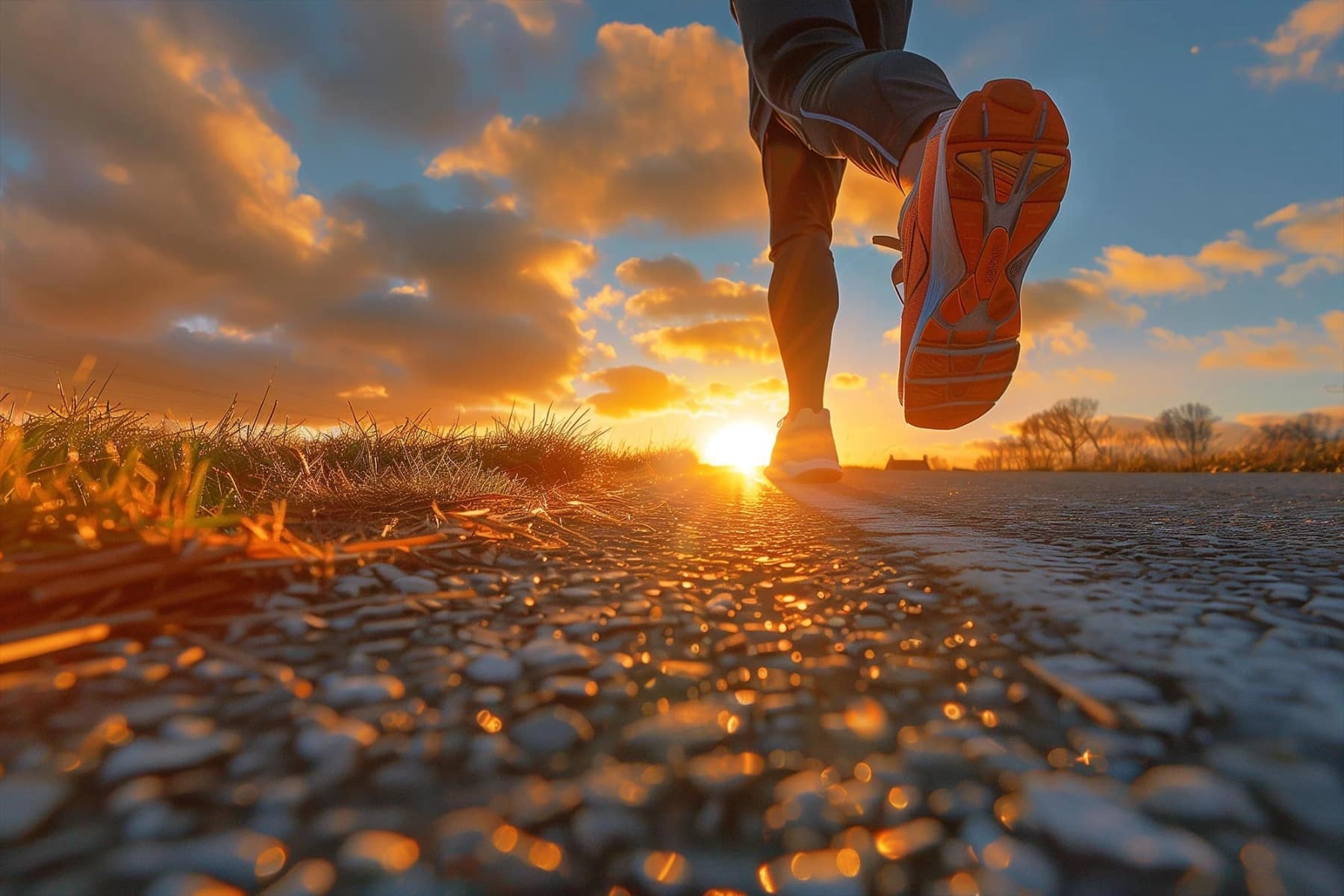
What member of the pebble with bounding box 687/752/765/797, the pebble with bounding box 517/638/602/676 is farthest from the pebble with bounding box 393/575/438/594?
the pebble with bounding box 687/752/765/797

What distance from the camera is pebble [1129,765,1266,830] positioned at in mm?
354

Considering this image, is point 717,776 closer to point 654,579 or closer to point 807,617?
point 807,617

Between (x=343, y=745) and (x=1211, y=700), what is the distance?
0.61 m

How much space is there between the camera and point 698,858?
335 millimetres

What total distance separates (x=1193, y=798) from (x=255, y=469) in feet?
10.4

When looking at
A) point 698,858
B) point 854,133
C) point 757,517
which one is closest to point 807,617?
point 698,858

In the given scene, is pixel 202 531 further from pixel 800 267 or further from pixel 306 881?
pixel 800 267

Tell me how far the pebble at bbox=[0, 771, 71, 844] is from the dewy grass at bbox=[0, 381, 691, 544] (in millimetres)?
452

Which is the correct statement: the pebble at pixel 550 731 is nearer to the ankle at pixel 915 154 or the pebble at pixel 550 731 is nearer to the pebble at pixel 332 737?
the pebble at pixel 332 737

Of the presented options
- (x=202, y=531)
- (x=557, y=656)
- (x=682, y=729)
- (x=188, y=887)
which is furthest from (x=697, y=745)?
(x=202, y=531)

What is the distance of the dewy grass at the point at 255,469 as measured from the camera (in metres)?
1.01

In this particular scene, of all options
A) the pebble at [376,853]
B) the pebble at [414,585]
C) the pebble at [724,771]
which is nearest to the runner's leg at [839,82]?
the pebble at [414,585]

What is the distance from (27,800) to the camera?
1.22ft

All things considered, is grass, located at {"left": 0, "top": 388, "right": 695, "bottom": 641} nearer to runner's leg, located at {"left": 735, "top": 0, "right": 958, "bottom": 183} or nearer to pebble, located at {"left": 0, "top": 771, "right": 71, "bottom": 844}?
pebble, located at {"left": 0, "top": 771, "right": 71, "bottom": 844}
